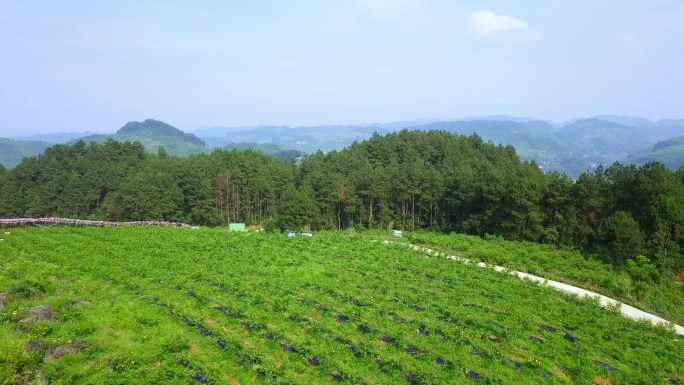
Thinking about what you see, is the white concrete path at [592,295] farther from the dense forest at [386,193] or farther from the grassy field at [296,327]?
the dense forest at [386,193]

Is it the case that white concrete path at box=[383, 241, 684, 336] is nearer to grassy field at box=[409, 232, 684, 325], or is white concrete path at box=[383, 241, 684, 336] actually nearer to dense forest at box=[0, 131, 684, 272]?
grassy field at box=[409, 232, 684, 325]

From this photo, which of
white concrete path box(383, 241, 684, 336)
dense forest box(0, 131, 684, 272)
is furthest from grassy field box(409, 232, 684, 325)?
dense forest box(0, 131, 684, 272)

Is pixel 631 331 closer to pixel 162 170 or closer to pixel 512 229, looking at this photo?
pixel 512 229

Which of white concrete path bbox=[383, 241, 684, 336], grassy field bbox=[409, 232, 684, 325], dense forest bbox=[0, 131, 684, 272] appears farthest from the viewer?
dense forest bbox=[0, 131, 684, 272]

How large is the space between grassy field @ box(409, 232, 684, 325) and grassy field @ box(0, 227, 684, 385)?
3075 millimetres

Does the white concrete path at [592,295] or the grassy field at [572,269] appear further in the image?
the grassy field at [572,269]

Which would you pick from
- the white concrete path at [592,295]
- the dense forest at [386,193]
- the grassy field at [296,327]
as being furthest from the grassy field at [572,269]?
the grassy field at [296,327]

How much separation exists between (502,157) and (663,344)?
52949 mm

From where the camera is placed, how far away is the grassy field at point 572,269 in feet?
56.9

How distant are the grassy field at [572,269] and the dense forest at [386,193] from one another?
98.3 inches

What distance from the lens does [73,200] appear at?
2269 inches

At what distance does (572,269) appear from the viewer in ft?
67.5

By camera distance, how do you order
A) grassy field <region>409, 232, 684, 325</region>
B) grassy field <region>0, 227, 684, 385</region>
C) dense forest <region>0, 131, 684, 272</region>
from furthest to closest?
dense forest <region>0, 131, 684, 272</region>, grassy field <region>409, 232, 684, 325</region>, grassy field <region>0, 227, 684, 385</region>

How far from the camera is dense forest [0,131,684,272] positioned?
90.7ft
